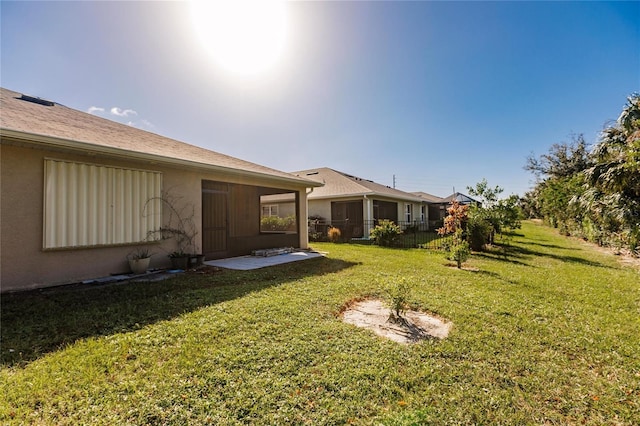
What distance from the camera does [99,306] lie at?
14.6ft

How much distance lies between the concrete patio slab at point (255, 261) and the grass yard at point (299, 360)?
2.50 m

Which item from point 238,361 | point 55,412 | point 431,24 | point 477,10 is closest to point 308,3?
point 431,24

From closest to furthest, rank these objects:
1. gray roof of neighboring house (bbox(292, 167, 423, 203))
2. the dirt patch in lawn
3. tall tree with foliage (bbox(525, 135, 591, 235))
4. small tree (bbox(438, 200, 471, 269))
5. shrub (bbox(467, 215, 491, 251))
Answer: the dirt patch in lawn
small tree (bbox(438, 200, 471, 269))
shrub (bbox(467, 215, 491, 251))
gray roof of neighboring house (bbox(292, 167, 423, 203))
tall tree with foliage (bbox(525, 135, 591, 235))

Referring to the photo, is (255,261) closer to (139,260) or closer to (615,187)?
(139,260)

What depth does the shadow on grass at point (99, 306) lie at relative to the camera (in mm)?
3287

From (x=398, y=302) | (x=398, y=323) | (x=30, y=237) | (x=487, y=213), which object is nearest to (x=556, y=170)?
(x=487, y=213)

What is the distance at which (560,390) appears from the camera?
2.56 meters

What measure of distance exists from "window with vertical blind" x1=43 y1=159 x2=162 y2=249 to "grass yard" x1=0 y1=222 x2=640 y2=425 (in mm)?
1223

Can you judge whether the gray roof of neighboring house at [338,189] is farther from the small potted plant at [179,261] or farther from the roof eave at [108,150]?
the small potted plant at [179,261]

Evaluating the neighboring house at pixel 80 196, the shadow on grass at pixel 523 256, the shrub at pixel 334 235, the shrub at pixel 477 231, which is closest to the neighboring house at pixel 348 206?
the shrub at pixel 334 235

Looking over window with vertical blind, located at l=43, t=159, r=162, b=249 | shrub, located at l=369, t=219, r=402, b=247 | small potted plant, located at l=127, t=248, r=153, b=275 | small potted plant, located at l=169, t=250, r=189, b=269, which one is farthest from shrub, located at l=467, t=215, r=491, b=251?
small potted plant, located at l=127, t=248, r=153, b=275

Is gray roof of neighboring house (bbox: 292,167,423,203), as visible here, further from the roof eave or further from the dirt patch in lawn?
the dirt patch in lawn

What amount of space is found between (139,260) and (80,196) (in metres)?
1.78

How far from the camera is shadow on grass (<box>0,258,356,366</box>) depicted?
3287 millimetres
